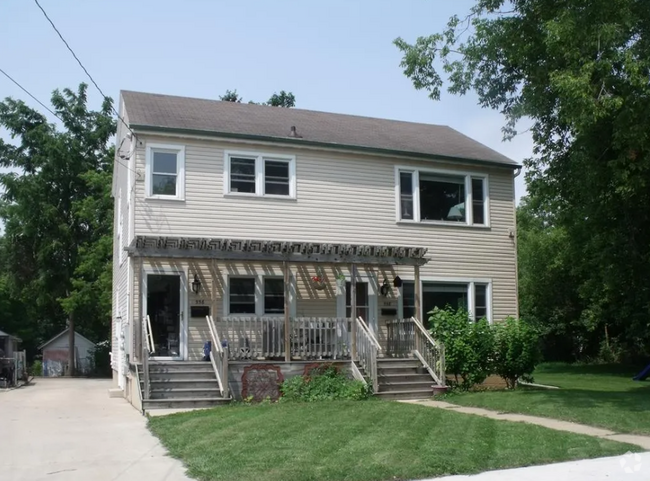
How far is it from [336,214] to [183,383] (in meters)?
6.34

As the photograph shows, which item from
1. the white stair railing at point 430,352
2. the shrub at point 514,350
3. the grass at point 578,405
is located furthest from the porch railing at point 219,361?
the shrub at point 514,350

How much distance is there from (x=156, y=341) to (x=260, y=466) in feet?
34.6

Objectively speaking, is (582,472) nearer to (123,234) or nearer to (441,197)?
(441,197)

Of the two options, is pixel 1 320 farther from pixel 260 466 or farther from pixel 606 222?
pixel 260 466

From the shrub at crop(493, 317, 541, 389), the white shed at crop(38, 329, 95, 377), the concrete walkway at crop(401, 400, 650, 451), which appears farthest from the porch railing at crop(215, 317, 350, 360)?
the white shed at crop(38, 329, 95, 377)

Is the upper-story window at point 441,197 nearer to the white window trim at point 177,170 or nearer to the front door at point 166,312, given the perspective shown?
the white window trim at point 177,170

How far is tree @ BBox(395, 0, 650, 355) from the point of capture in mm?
12953

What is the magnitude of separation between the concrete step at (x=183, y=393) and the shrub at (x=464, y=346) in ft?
17.8

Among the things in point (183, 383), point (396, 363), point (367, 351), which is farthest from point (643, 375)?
point (183, 383)

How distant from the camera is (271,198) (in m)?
18.4

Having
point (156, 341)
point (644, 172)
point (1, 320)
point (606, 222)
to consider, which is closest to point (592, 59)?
point (644, 172)

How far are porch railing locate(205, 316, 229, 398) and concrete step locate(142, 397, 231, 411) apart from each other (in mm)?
223

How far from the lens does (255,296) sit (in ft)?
59.1

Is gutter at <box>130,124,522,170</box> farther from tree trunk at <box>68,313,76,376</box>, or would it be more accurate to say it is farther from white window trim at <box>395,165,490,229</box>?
tree trunk at <box>68,313,76,376</box>
